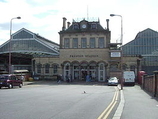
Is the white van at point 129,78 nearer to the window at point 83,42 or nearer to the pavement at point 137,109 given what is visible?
the window at point 83,42

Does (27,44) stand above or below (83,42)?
above

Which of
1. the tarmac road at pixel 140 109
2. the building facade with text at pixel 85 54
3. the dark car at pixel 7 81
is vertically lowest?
the tarmac road at pixel 140 109

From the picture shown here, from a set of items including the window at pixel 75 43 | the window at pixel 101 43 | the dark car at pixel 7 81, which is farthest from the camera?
the window at pixel 75 43

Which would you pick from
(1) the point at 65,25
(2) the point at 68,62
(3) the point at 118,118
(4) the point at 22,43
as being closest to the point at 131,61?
(2) the point at 68,62

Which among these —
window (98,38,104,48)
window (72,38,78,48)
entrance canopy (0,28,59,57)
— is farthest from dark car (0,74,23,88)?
entrance canopy (0,28,59,57)

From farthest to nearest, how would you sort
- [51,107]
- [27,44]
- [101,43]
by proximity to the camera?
[27,44]
[101,43]
[51,107]

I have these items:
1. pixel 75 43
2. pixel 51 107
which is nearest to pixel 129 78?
pixel 75 43

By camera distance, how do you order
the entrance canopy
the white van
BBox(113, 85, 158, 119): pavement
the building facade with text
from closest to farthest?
BBox(113, 85, 158, 119): pavement
the white van
the building facade with text
the entrance canopy

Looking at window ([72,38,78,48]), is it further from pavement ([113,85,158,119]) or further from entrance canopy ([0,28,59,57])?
pavement ([113,85,158,119])

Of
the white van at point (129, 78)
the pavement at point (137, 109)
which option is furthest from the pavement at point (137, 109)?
the white van at point (129, 78)

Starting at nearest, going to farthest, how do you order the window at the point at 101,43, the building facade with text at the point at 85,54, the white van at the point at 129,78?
the white van at the point at 129,78, the building facade with text at the point at 85,54, the window at the point at 101,43

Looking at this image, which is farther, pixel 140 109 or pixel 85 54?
pixel 85 54

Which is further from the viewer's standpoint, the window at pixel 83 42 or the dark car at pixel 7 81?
the window at pixel 83 42

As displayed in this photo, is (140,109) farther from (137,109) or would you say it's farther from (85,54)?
(85,54)
